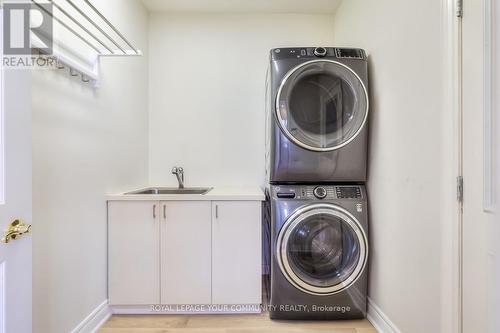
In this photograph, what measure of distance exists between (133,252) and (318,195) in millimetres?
1360

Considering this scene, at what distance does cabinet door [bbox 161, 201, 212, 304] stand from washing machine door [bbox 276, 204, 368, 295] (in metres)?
0.53

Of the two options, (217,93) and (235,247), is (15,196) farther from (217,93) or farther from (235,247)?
(217,93)

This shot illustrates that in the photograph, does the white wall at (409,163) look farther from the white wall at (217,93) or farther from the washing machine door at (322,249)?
the white wall at (217,93)

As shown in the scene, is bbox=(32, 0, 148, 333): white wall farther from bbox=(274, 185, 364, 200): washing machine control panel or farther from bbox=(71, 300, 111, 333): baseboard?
bbox=(274, 185, 364, 200): washing machine control panel

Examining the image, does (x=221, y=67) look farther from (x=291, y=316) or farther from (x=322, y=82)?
(x=291, y=316)

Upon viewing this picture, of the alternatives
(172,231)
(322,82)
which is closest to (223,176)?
(172,231)

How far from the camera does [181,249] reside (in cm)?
191

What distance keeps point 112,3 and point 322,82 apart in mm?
1589

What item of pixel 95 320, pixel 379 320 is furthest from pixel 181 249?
pixel 379 320

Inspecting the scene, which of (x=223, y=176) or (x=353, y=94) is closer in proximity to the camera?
(x=353, y=94)

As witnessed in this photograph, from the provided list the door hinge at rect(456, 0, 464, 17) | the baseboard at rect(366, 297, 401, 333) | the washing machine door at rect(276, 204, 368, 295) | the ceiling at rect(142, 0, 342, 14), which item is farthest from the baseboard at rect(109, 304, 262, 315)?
the ceiling at rect(142, 0, 342, 14)

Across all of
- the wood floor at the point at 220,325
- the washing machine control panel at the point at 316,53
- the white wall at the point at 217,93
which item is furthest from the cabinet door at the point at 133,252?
the washing machine control panel at the point at 316,53

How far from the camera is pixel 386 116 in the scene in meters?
1.72

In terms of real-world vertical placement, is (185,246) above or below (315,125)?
below
